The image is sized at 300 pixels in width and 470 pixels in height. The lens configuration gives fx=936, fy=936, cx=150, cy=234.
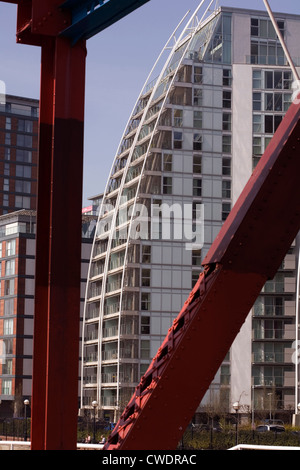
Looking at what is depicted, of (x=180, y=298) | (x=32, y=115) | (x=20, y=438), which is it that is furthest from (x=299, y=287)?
(x=32, y=115)

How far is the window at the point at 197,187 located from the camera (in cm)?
9431

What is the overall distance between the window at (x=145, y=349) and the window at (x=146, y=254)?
26.4 ft

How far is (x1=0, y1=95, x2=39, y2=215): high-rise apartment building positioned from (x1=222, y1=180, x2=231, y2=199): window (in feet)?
173

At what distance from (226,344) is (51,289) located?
2.00 meters

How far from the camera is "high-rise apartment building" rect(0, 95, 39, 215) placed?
470 feet

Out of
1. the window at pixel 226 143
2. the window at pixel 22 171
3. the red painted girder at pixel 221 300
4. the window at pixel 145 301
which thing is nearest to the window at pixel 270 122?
the window at pixel 226 143

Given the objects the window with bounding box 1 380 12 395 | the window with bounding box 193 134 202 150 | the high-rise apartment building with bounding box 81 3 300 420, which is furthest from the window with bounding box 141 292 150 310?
the window with bounding box 1 380 12 395

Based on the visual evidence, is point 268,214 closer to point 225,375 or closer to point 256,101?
point 225,375

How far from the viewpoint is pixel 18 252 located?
111375 mm

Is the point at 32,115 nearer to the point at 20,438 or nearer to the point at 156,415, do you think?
the point at 20,438

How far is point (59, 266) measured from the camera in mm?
8195

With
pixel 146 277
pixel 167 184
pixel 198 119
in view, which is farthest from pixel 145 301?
pixel 198 119

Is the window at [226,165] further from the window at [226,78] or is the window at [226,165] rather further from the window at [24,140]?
the window at [24,140]

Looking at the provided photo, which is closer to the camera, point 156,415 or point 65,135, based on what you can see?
point 156,415
